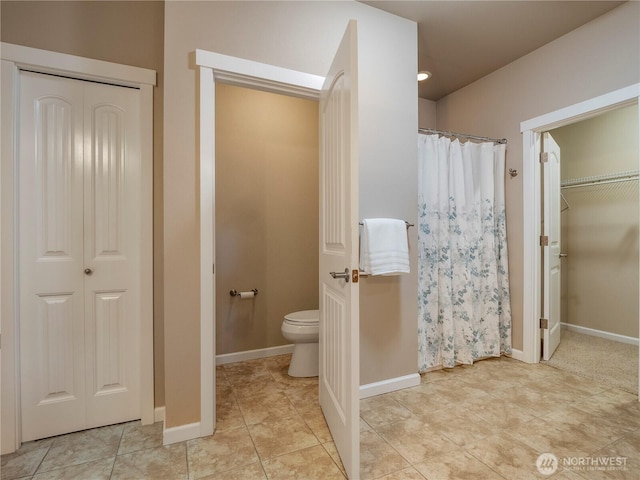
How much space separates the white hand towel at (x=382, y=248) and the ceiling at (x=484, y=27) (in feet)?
4.92

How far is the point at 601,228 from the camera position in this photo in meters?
3.32

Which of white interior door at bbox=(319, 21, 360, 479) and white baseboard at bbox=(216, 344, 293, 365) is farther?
white baseboard at bbox=(216, 344, 293, 365)

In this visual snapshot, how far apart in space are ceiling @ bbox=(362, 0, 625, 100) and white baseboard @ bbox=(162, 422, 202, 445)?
2.81 m

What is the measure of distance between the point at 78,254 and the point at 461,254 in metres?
2.61

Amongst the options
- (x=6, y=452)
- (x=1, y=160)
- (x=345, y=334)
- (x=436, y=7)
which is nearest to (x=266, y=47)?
(x=436, y=7)

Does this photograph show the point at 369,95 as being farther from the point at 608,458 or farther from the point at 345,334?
the point at 608,458

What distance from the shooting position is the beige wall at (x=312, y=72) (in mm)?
1620

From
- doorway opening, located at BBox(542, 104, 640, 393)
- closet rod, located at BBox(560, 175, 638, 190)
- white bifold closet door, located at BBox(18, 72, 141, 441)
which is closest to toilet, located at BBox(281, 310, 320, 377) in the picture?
white bifold closet door, located at BBox(18, 72, 141, 441)

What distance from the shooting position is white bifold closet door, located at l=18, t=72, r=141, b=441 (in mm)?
1609

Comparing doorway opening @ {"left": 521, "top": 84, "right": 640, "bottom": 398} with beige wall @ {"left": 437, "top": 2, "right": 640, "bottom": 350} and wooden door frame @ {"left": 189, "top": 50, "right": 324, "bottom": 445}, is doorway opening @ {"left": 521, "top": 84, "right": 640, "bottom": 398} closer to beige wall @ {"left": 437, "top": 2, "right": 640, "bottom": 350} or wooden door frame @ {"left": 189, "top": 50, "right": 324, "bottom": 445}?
beige wall @ {"left": 437, "top": 2, "right": 640, "bottom": 350}

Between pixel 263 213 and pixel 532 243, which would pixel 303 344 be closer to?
pixel 263 213

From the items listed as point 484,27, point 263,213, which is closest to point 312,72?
point 263,213

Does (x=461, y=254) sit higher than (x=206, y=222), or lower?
lower

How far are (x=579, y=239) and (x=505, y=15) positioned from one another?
262 centimetres
